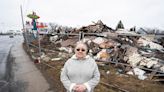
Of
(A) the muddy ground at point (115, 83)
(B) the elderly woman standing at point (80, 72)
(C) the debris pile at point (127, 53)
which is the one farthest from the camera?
(C) the debris pile at point (127, 53)

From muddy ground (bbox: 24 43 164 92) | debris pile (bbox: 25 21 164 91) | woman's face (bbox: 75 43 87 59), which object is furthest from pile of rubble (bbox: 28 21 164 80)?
woman's face (bbox: 75 43 87 59)

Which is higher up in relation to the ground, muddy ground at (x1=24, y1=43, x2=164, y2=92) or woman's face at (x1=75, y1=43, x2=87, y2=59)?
woman's face at (x1=75, y1=43, x2=87, y2=59)

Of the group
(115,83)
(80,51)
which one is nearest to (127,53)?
(115,83)

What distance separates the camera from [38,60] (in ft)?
31.2

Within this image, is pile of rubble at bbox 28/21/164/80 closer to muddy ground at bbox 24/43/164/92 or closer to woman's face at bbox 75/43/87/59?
muddy ground at bbox 24/43/164/92

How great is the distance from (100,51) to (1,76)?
17.7 feet

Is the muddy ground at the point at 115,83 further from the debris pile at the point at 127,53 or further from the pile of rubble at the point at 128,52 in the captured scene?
the pile of rubble at the point at 128,52

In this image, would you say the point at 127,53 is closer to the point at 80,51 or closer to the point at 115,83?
the point at 115,83

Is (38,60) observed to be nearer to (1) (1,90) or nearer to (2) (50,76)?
(2) (50,76)

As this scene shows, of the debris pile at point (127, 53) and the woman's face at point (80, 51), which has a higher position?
the woman's face at point (80, 51)

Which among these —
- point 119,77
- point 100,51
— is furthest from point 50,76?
point 100,51

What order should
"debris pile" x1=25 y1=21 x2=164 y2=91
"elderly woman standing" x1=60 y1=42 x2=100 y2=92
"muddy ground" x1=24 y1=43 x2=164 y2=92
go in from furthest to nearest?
"debris pile" x1=25 y1=21 x2=164 y2=91
"muddy ground" x1=24 y1=43 x2=164 y2=92
"elderly woman standing" x1=60 y1=42 x2=100 y2=92

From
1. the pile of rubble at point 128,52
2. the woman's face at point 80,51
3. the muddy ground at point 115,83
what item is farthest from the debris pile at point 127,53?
the woman's face at point 80,51

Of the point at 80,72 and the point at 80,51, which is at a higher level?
the point at 80,51
